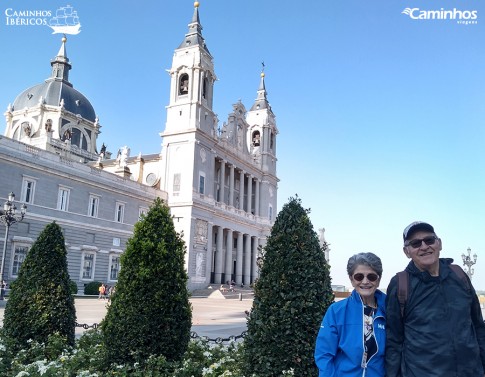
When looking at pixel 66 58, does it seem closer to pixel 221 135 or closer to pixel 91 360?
pixel 221 135

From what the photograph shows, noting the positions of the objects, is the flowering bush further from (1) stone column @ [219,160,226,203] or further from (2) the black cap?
(1) stone column @ [219,160,226,203]

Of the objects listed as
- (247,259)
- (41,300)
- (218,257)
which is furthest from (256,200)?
(41,300)

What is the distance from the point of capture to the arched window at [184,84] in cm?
4306

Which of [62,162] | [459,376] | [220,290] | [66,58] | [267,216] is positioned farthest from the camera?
[66,58]

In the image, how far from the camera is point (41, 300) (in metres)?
7.65

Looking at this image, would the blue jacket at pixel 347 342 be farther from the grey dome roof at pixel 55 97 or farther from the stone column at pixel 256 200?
the grey dome roof at pixel 55 97

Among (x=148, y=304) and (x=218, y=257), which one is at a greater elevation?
(x=218, y=257)

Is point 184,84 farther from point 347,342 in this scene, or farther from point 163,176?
point 347,342

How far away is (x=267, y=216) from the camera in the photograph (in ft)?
185

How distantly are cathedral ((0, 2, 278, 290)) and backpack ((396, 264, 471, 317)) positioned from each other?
1497 centimetres

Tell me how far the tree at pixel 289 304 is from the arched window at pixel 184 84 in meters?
39.7

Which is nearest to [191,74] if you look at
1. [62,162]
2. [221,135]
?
[221,135]

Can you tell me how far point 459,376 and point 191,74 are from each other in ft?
138

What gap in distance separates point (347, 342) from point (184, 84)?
140 feet
